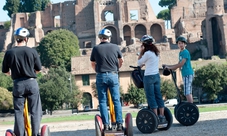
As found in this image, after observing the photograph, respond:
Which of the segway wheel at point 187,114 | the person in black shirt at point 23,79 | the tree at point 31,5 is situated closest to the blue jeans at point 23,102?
the person in black shirt at point 23,79

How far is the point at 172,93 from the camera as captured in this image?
2258 inches

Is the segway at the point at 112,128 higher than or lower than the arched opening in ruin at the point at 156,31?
lower

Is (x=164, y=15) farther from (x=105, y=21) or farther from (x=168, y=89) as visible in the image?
(x=168, y=89)

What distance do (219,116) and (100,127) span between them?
574cm

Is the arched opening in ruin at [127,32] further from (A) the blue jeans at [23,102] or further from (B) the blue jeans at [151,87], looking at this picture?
(A) the blue jeans at [23,102]

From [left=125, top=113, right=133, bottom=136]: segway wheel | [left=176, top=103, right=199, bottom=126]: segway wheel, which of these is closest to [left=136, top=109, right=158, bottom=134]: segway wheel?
[left=176, top=103, right=199, bottom=126]: segway wheel

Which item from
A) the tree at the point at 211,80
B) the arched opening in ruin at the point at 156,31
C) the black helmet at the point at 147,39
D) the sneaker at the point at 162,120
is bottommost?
the sneaker at the point at 162,120

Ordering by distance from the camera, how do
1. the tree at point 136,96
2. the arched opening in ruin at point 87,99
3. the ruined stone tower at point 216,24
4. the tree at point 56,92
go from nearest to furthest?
the tree at point 136,96, the tree at point 56,92, the arched opening in ruin at point 87,99, the ruined stone tower at point 216,24

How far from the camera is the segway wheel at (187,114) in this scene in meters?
14.0

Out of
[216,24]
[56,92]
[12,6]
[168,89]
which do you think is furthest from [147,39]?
[12,6]

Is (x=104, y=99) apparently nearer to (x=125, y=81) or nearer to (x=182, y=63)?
(x=182, y=63)

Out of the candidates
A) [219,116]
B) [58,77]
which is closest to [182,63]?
[219,116]

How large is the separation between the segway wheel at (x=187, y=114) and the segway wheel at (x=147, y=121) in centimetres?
118

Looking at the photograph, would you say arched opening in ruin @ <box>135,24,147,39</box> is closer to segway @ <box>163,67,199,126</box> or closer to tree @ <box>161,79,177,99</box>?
tree @ <box>161,79,177,99</box>
